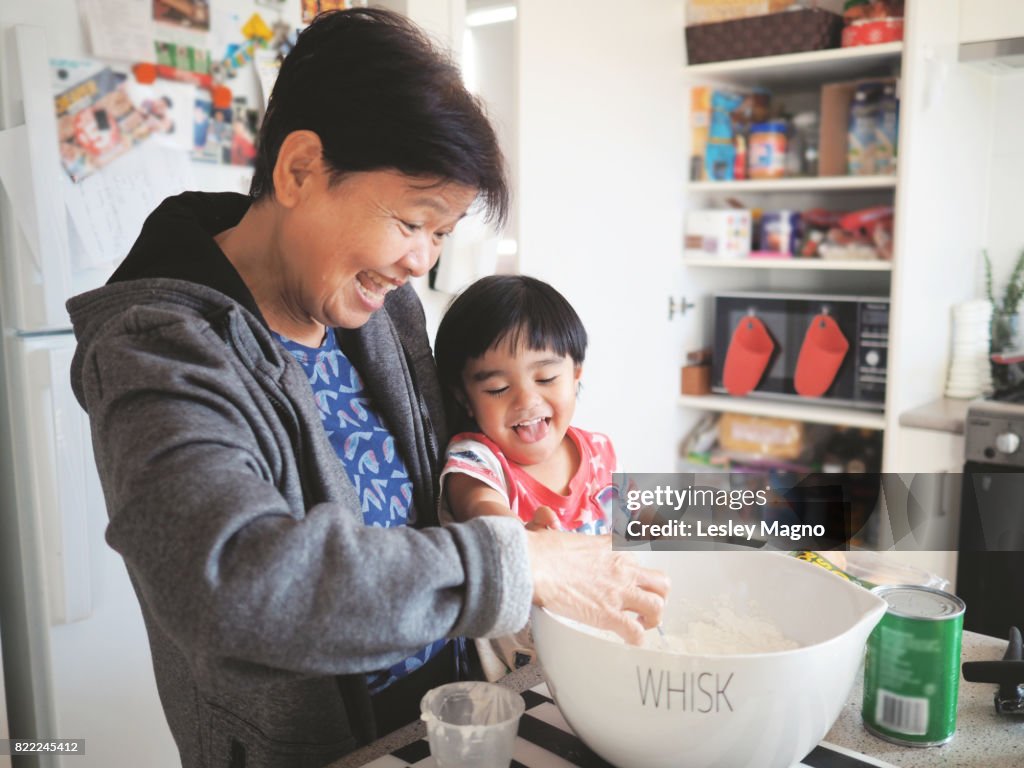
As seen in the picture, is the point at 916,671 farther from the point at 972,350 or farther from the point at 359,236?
the point at 972,350

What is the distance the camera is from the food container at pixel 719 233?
287 centimetres

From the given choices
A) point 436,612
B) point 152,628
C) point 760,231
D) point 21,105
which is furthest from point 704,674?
point 760,231

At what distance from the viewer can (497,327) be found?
4.30 feet

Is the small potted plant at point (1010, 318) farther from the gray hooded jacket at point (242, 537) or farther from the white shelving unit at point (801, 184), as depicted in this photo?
the gray hooded jacket at point (242, 537)

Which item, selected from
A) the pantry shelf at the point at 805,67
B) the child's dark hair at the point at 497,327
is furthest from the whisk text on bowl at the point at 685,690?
the pantry shelf at the point at 805,67

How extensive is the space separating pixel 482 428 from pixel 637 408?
152cm

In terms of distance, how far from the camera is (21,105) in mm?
1497

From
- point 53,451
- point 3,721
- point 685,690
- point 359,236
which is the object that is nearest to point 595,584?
point 685,690

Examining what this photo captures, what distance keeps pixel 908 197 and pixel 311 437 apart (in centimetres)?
200

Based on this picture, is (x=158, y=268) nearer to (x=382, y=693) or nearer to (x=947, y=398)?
(x=382, y=693)

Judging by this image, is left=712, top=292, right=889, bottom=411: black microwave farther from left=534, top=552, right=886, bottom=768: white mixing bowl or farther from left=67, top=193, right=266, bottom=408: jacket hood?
left=67, top=193, right=266, bottom=408: jacket hood

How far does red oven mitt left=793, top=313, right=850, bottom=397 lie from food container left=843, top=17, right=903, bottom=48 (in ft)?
2.49

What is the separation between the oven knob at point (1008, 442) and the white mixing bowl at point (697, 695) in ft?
5.18

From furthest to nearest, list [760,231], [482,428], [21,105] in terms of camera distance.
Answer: [760,231], [21,105], [482,428]
